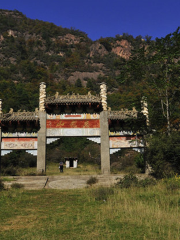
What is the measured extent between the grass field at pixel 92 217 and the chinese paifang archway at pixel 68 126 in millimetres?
9757

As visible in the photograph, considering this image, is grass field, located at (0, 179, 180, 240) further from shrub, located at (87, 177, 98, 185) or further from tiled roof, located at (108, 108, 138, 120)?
tiled roof, located at (108, 108, 138, 120)

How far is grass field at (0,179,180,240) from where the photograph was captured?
225 inches

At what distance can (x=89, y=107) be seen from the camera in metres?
21.2

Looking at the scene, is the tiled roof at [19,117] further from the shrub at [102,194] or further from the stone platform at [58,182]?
the shrub at [102,194]

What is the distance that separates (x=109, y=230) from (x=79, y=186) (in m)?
8.85

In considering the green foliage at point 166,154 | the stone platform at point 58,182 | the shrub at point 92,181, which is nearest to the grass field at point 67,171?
the stone platform at point 58,182

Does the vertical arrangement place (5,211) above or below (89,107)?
below

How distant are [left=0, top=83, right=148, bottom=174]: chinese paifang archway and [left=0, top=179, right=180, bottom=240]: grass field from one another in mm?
9757

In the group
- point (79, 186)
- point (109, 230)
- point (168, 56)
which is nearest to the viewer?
point (109, 230)

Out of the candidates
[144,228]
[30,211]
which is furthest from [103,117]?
[144,228]

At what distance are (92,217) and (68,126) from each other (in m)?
13.7

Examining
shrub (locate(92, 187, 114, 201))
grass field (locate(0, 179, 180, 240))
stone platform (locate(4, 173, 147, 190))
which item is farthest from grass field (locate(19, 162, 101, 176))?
grass field (locate(0, 179, 180, 240))

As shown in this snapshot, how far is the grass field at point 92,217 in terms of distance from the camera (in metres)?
5.72

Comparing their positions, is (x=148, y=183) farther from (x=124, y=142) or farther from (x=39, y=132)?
(x=39, y=132)
